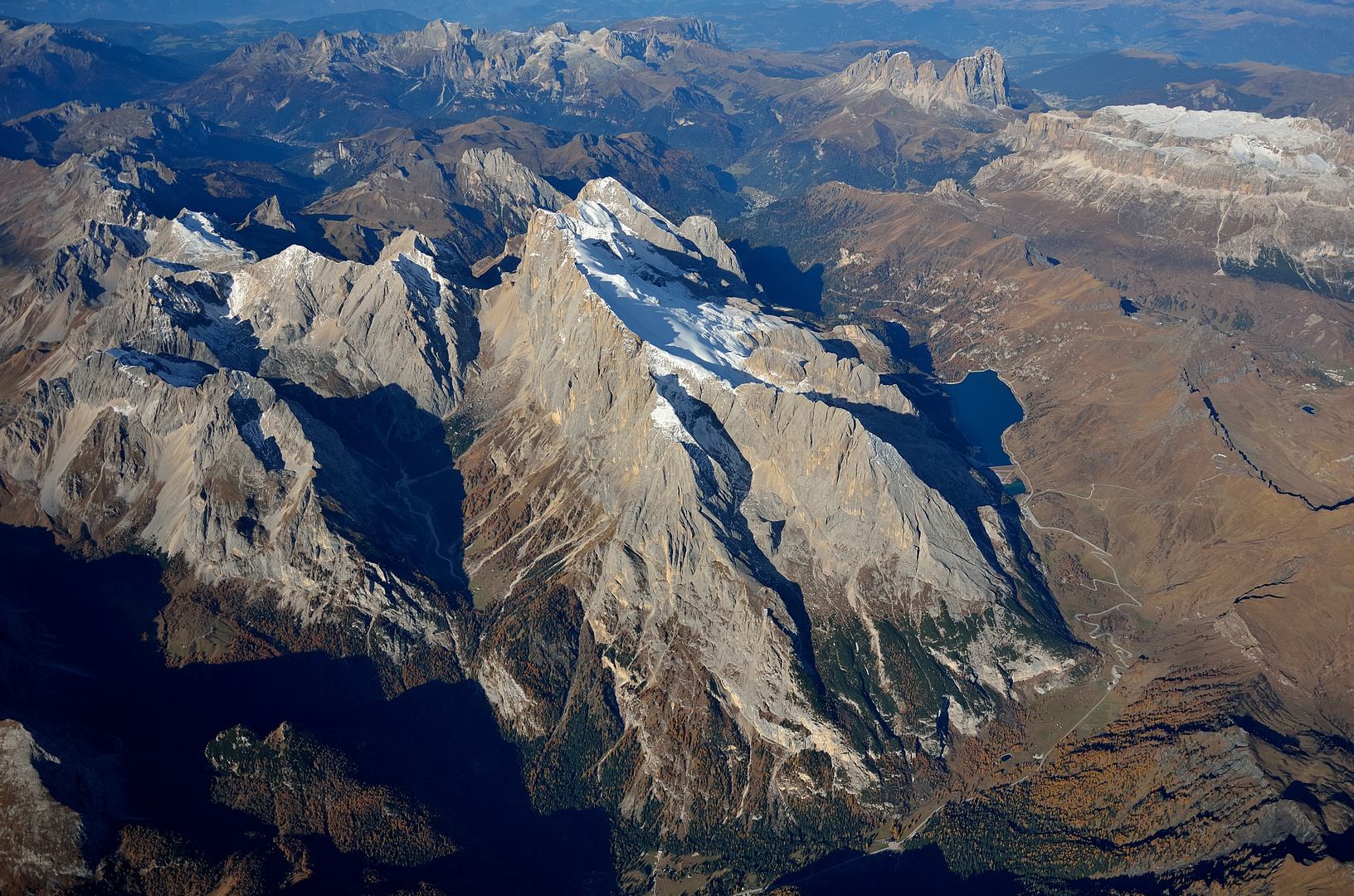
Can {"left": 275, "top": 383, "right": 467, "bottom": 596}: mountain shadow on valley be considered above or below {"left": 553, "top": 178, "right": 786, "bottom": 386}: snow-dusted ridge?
below

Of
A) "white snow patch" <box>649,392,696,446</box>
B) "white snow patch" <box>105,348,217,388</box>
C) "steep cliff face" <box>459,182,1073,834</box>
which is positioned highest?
"white snow patch" <box>105,348,217,388</box>

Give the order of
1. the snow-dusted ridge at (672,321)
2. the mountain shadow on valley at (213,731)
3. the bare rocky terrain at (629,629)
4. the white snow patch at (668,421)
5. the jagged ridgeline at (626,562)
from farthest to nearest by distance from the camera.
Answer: the snow-dusted ridge at (672,321) → the white snow patch at (668,421) → the jagged ridgeline at (626,562) → the bare rocky terrain at (629,629) → the mountain shadow on valley at (213,731)

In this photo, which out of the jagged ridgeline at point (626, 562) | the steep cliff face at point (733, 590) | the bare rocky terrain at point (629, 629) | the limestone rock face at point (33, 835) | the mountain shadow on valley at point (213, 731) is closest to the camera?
the limestone rock face at point (33, 835)

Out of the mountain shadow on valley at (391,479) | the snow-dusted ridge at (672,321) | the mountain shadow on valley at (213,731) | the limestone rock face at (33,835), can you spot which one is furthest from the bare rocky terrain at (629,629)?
the snow-dusted ridge at (672,321)

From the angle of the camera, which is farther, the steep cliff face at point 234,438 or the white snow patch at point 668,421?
the white snow patch at point 668,421

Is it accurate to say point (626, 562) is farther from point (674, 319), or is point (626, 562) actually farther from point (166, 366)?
point (166, 366)

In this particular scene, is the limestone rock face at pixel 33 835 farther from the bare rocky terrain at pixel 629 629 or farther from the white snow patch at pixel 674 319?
the white snow patch at pixel 674 319

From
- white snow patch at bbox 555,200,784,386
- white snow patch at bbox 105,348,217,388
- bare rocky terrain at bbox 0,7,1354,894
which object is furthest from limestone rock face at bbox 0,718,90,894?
white snow patch at bbox 555,200,784,386

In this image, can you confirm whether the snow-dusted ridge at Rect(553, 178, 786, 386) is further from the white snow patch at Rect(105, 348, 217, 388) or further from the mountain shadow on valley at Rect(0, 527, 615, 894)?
the white snow patch at Rect(105, 348, 217, 388)

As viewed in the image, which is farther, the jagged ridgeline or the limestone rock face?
the jagged ridgeline
